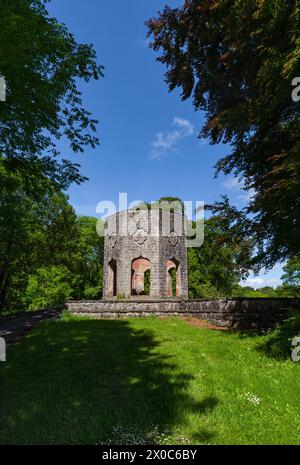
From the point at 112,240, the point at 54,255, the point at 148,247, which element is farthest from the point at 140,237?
the point at 54,255

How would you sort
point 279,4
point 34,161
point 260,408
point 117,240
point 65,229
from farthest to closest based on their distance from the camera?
1. point 65,229
2. point 117,240
3. point 34,161
4. point 279,4
5. point 260,408

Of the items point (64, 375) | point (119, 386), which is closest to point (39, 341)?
point (64, 375)

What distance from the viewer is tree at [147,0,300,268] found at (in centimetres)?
773

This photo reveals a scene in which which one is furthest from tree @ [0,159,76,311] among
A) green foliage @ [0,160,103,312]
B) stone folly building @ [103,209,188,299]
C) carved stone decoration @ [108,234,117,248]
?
stone folly building @ [103,209,188,299]

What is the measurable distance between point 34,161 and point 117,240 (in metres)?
14.6

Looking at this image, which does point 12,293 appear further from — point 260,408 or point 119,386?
point 260,408

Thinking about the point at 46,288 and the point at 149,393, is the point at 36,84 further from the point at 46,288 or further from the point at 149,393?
the point at 46,288

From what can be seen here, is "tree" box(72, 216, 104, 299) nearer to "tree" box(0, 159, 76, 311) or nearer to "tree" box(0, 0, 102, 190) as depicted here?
"tree" box(0, 159, 76, 311)

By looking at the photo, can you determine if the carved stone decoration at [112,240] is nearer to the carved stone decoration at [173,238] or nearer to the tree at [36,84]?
the carved stone decoration at [173,238]

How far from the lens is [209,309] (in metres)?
17.4

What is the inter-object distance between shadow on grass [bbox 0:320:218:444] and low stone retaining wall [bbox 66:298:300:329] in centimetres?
680

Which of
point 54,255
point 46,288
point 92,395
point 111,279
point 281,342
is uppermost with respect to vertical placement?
point 54,255

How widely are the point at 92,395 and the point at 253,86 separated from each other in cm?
886

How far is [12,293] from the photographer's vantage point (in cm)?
3253
